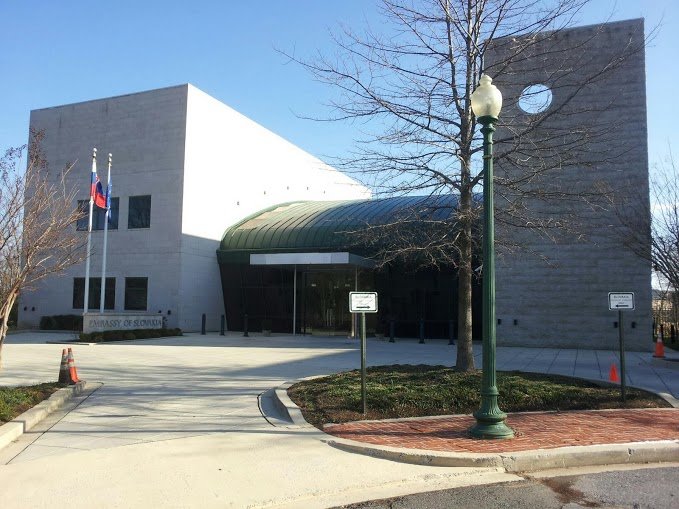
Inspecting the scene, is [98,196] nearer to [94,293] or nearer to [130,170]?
[130,170]

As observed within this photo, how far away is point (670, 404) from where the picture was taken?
374 inches

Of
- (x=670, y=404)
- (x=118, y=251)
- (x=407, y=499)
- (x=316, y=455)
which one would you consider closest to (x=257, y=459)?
(x=316, y=455)

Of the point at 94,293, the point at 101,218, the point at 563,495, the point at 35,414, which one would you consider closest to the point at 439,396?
the point at 563,495

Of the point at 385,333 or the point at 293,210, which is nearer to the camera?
the point at 385,333

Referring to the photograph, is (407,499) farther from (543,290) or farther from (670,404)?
(543,290)

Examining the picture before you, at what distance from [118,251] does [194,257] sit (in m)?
4.66

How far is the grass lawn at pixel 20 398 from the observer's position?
8338 mm

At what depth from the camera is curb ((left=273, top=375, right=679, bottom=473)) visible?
6426 millimetres

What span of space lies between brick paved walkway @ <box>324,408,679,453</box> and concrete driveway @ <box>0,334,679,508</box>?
58cm

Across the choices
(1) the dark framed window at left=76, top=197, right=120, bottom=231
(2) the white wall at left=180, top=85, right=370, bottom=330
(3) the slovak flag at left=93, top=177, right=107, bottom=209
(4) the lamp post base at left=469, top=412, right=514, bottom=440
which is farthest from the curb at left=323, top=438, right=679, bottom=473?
(1) the dark framed window at left=76, top=197, right=120, bottom=231

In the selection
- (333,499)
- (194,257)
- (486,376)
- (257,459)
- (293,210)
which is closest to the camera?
(333,499)

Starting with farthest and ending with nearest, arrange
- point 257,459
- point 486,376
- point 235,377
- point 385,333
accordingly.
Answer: point 385,333, point 235,377, point 486,376, point 257,459

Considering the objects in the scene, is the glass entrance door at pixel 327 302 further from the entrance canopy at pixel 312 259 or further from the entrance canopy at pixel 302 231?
the entrance canopy at pixel 312 259

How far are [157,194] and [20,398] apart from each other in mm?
22803
